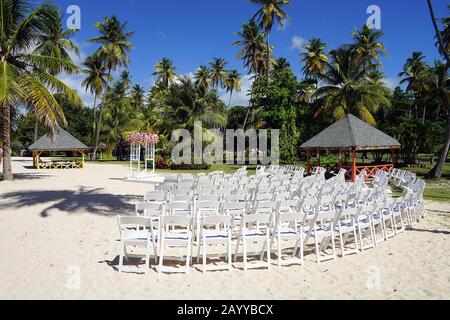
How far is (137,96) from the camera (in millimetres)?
67125

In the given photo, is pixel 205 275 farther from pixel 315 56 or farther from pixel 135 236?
pixel 315 56

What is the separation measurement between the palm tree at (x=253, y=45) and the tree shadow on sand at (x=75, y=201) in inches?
1238

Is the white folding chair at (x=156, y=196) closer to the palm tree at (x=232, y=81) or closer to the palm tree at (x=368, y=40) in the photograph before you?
the palm tree at (x=368, y=40)

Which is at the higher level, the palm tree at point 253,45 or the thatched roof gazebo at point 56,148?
the palm tree at point 253,45

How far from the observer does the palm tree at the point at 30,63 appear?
18094 millimetres

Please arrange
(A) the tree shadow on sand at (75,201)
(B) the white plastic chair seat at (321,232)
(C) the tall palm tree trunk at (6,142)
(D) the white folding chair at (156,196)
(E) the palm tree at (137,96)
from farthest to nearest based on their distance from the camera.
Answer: (E) the palm tree at (137,96), (C) the tall palm tree trunk at (6,142), (A) the tree shadow on sand at (75,201), (D) the white folding chair at (156,196), (B) the white plastic chair seat at (321,232)

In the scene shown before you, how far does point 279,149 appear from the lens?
32375 mm

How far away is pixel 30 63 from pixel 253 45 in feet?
93.1

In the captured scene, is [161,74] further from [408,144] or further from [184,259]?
[184,259]

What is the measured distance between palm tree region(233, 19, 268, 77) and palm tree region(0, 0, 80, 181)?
26.3m

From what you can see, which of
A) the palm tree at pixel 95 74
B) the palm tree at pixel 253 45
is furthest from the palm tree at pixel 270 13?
the palm tree at pixel 95 74
